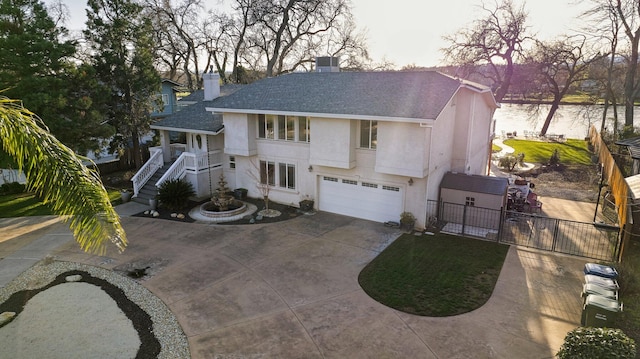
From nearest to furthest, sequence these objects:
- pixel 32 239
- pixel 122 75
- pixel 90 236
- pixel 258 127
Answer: pixel 90 236
pixel 32 239
pixel 258 127
pixel 122 75

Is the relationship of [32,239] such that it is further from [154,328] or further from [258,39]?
[258,39]

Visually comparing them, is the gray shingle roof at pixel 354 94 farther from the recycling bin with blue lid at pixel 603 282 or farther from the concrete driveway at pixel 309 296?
the recycling bin with blue lid at pixel 603 282

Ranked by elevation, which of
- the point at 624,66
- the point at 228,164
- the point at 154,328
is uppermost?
the point at 624,66

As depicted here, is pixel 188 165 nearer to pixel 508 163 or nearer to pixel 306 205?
pixel 306 205

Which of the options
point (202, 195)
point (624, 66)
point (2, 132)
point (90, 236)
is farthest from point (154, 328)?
point (624, 66)

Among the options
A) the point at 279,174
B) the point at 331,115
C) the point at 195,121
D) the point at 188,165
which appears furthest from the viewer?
the point at 195,121

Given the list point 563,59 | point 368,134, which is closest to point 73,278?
point 368,134

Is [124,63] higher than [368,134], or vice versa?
[124,63]
